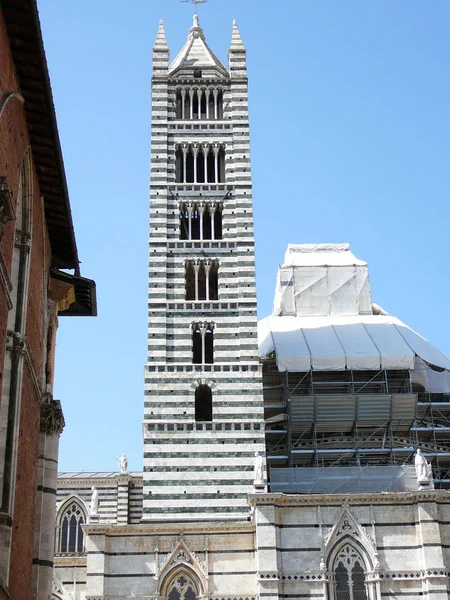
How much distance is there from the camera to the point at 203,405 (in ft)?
125

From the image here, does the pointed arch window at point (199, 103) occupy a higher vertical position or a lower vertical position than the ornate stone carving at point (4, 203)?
higher

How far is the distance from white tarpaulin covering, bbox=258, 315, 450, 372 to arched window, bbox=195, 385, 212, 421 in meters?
3.41

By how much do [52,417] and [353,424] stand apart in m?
20.6

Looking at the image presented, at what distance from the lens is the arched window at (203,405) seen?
37.6 metres

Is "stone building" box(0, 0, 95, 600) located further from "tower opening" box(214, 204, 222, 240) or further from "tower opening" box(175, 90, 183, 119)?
"tower opening" box(175, 90, 183, 119)

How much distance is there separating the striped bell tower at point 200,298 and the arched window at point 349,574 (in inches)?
219

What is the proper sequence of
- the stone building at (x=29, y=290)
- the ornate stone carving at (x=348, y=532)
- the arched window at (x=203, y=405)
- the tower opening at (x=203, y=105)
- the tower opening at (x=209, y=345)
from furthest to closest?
the tower opening at (x=203, y=105) < the tower opening at (x=209, y=345) < the arched window at (x=203, y=405) < the ornate stone carving at (x=348, y=532) < the stone building at (x=29, y=290)

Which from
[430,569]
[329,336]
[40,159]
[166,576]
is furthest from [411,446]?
[40,159]

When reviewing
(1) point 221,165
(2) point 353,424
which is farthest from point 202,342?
(1) point 221,165

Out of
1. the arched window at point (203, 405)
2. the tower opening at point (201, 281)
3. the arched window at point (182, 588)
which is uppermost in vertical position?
the tower opening at point (201, 281)

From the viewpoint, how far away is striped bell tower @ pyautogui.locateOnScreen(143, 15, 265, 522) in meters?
35.3

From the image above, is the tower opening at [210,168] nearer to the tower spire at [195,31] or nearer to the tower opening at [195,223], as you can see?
the tower opening at [195,223]

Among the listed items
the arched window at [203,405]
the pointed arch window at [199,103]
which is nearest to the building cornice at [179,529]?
the arched window at [203,405]

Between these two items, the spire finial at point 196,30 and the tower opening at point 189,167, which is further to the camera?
the spire finial at point 196,30
